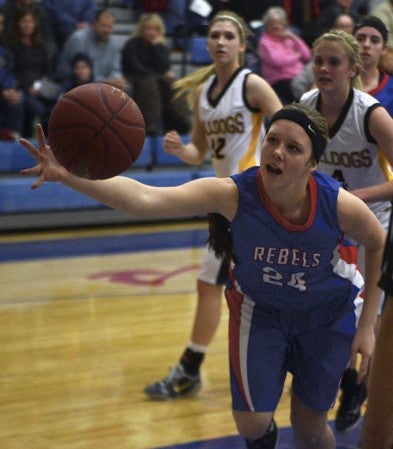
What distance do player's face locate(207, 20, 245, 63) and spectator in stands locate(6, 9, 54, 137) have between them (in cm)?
416

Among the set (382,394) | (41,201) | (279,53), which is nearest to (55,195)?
(41,201)

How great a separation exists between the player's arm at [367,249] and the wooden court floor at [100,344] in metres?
1.11

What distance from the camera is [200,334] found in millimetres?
5023

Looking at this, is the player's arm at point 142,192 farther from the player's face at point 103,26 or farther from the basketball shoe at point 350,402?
the player's face at point 103,26

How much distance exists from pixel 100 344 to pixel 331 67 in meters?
2.29

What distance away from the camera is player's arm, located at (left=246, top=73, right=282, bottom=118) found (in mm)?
4928

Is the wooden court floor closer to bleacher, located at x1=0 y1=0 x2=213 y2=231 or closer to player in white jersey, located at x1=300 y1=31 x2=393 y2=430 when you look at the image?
bleacher, located at x1=0 y1=0 x2=213 y2=231

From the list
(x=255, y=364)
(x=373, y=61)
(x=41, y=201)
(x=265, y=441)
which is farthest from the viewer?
(x=41, y=201)

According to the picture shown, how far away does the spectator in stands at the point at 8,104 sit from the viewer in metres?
8.83

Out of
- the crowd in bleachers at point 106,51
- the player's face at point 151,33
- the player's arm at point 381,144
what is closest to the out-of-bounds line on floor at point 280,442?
the player's arm at point 381,144

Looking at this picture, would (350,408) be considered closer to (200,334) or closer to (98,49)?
(200,334)

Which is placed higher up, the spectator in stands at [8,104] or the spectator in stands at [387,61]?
the spectator in stands at [387,61]

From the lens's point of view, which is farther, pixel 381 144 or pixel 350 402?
pixel 350 402

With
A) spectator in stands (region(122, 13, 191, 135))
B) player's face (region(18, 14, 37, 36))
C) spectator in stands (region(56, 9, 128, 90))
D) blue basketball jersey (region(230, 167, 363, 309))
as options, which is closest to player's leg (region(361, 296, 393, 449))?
blue basketball jersey (region(230, 167, 363, 309))
